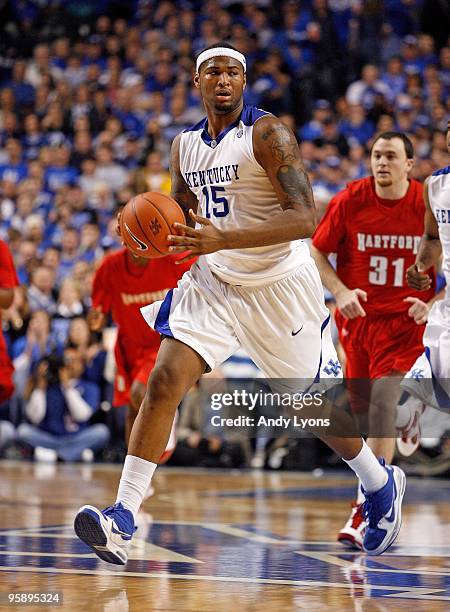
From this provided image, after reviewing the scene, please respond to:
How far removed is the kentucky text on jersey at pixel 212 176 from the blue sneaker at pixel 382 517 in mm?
1744

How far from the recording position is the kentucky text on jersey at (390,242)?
282 inches

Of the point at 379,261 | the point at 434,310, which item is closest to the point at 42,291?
the point at 379,261

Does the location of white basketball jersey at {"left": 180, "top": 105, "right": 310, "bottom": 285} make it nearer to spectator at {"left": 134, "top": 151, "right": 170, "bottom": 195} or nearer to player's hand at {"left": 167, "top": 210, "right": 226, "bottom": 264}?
player's hand at {"left": 167, "top": 210, "right": 226, "bottom": 264}

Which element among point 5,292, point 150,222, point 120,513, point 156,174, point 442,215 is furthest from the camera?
point 156,174

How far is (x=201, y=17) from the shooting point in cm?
1839

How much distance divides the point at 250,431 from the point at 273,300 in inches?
245

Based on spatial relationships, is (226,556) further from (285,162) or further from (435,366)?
(285,162)

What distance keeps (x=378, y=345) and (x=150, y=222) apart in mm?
2349

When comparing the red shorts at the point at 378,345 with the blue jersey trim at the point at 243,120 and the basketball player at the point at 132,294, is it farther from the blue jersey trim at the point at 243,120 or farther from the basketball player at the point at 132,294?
the basketball player at the point at 132,294

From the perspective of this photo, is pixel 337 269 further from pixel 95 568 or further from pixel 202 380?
pixel 202 380

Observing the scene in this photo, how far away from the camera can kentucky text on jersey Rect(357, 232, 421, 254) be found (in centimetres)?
717

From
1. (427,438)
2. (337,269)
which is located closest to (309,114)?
(427,438)

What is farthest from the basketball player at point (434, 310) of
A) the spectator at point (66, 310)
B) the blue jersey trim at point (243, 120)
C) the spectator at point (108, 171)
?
the spectator at point (108, 171)

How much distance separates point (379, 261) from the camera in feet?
23.6
